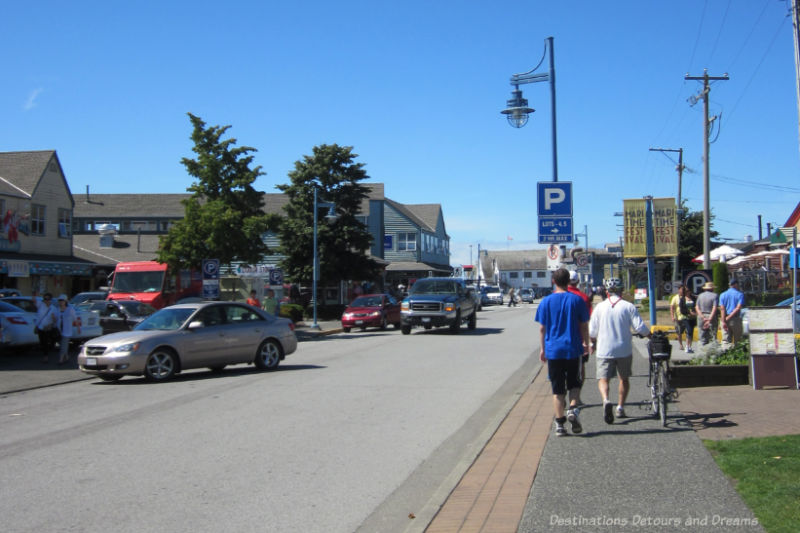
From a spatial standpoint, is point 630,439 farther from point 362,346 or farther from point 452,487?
point 362,346

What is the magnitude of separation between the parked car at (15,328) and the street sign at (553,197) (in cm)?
1308

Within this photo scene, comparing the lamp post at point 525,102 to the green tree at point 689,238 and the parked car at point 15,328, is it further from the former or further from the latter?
the green tree at point 689,238

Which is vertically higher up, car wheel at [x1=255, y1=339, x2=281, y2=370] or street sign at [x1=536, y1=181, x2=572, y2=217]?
street sign at [x1=536, y1=181, x2=572, y2=217]

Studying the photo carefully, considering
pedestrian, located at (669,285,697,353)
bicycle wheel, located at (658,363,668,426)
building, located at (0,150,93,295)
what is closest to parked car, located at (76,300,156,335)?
building, located at (0,150,93,295)

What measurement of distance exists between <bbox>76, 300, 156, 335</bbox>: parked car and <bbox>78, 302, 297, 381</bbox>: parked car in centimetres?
776

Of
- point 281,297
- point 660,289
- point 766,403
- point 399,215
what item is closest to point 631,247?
point 766,403

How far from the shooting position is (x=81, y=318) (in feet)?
67.8

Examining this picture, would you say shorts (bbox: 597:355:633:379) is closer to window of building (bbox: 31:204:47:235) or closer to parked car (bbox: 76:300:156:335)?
parked car (bbox: 76:300:156:335)

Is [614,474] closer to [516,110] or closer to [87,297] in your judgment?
[516,110]

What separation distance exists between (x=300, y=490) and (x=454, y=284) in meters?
21.8

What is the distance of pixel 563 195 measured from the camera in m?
16.1

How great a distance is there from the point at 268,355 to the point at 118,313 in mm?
8925

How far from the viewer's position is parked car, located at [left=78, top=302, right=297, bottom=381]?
14.2m

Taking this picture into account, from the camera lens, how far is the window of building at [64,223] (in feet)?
124
